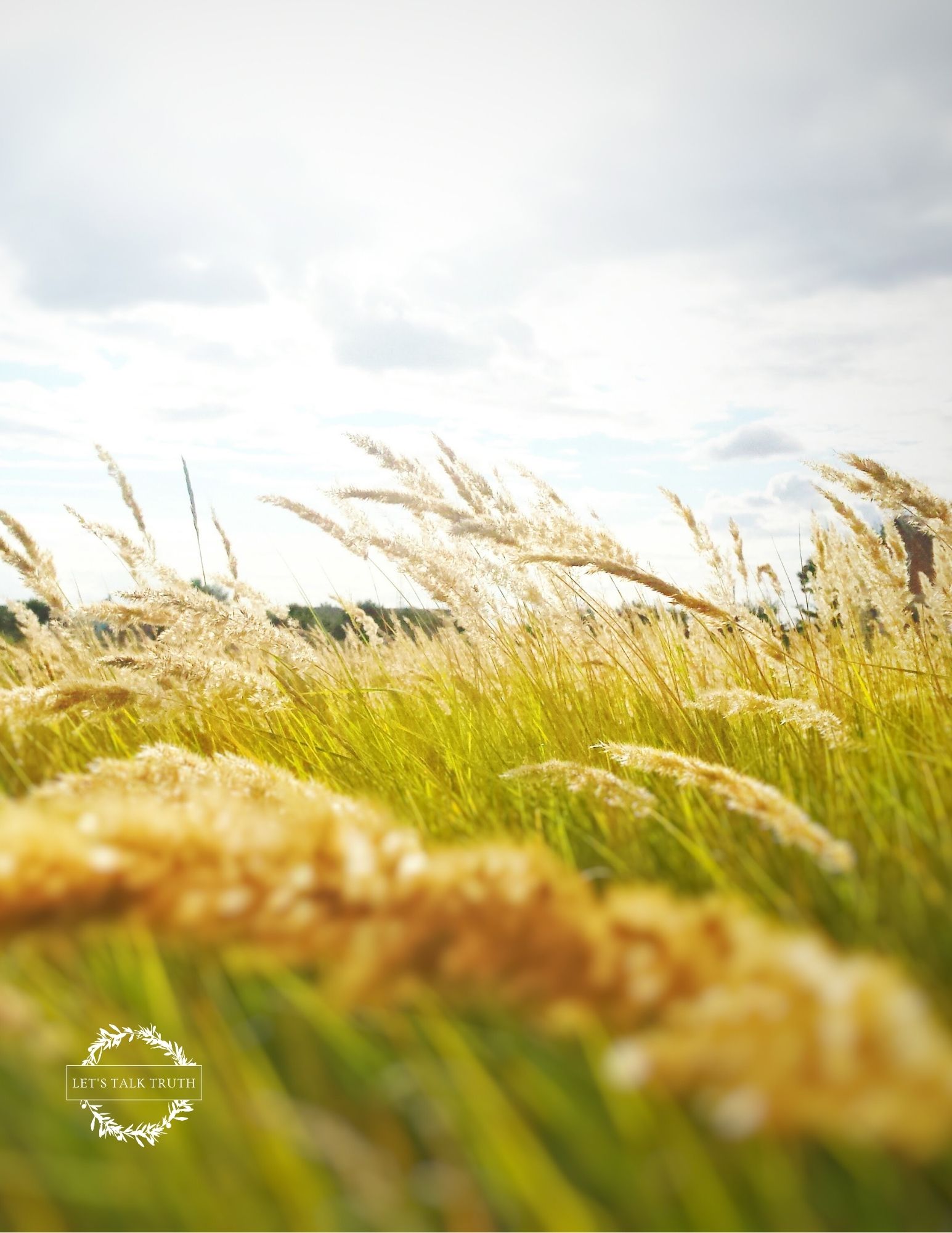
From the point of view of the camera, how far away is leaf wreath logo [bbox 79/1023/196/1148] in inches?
23.6

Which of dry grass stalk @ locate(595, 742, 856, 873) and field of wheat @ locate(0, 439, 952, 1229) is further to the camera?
dry grass stalk @ locate(595, 742, 856, 873)

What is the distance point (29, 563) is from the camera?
347 cm

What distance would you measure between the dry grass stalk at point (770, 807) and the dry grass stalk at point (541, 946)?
0.84 ft

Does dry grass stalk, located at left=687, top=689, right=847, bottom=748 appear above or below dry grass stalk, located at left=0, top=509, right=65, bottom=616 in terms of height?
below

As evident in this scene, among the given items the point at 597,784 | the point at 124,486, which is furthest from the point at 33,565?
the point at 597,784

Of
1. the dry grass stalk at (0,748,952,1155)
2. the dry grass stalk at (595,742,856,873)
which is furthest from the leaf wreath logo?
the dry grass stalk at (595,742,856,873)

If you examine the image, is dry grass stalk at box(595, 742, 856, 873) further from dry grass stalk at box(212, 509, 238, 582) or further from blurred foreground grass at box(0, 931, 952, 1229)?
dry grass stalk at box(212, 509, 238, 582)

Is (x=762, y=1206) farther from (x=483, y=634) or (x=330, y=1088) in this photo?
(x=483, y=634)

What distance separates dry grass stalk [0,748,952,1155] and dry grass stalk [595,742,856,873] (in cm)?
26

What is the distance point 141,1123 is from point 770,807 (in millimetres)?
667

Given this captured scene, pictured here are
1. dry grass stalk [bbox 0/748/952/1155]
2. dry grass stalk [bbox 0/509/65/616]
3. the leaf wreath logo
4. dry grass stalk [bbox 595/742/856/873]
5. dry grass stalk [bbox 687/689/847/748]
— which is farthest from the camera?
dry grass stalk [bbox 0/509/65/616]

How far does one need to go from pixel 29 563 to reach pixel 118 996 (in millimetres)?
3103

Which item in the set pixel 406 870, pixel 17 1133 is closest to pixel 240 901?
pixel 406 870

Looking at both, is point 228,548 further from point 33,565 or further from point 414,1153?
point 414,1153
